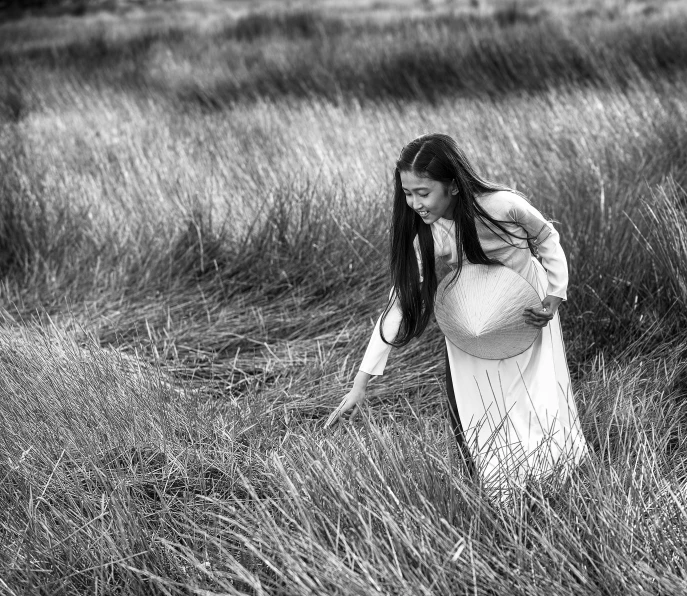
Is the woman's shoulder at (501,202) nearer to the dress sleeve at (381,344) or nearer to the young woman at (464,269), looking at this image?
the young woman at (464,269)

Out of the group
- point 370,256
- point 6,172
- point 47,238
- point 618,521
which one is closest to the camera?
point 618,521

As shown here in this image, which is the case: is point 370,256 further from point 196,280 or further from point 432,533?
point 432,533

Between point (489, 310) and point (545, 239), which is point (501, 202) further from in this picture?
point (489, 310)

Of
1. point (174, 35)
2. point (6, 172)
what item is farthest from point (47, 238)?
point (174, 35)

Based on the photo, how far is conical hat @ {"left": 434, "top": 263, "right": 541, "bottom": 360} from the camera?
1.91 meters

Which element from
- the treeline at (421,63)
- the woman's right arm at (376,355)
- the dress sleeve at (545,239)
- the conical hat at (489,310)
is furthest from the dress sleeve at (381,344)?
the treeline at (421,63)

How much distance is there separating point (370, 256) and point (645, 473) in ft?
6.03

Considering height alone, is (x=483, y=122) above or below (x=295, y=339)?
above

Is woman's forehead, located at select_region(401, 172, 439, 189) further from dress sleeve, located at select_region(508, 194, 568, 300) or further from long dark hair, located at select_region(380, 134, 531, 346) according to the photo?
dress sleeve, located at select_region(508, 194, 568, 300)

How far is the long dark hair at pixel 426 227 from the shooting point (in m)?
1.86

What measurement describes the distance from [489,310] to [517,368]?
17cm

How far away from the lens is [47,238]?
387 cm

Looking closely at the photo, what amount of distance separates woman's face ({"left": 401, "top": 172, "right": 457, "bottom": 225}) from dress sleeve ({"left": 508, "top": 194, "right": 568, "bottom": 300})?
5.8 inches

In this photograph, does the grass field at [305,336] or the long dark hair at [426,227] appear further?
the long dark hair at [426,227]
